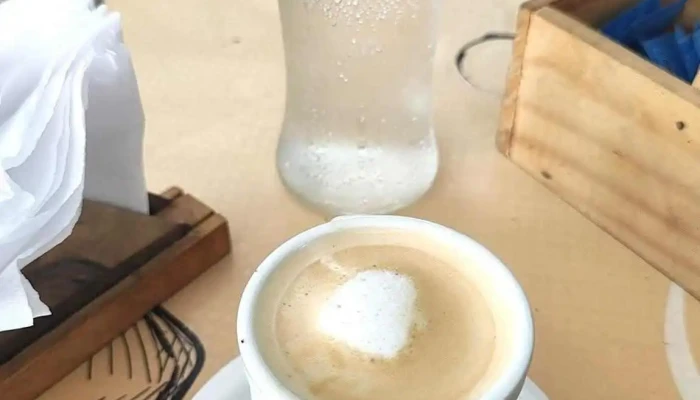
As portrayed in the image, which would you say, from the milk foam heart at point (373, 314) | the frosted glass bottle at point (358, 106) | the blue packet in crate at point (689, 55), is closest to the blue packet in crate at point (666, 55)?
the blue packet in crate at point (689, 55)

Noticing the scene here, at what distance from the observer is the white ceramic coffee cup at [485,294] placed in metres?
0.21

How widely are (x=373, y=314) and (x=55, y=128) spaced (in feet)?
0.43

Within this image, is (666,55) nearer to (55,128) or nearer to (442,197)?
(442,197)

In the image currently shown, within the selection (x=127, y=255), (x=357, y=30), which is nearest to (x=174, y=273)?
(x=127, y=255)

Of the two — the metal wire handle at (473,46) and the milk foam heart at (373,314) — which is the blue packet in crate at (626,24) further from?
the milk foam heart at (373,314)

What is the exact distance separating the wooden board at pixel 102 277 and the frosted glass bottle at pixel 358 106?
64 mm

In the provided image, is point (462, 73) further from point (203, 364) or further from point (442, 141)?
point (203, 364)

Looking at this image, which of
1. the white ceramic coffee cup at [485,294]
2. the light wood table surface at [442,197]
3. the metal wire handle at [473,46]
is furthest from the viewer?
the metal wire handle at [473,46]

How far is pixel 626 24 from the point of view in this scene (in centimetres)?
40

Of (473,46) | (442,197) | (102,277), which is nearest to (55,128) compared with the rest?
(102,277)

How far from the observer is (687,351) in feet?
1.06

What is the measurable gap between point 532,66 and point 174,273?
0.19 meters

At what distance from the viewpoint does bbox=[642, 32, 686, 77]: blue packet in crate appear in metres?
0.38

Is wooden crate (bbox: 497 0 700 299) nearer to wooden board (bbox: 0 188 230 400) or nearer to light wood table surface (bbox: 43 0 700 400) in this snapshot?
light wood table surface (bbox: 43 0 700 400)
